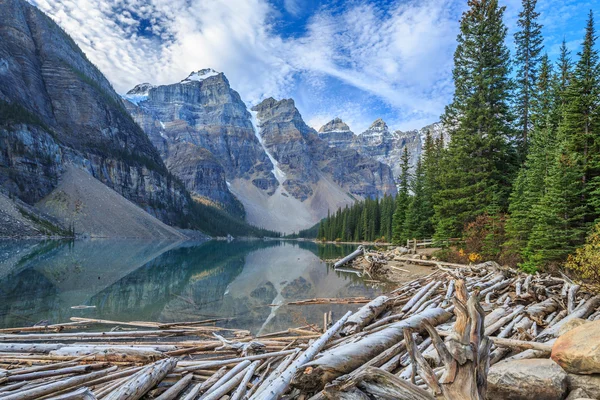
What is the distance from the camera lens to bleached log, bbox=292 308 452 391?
427 cm

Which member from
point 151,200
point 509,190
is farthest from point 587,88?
point 151,200

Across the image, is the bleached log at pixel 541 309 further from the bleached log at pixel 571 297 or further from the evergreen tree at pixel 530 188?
the evergreen tree at pixel 530 188

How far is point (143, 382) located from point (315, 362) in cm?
254

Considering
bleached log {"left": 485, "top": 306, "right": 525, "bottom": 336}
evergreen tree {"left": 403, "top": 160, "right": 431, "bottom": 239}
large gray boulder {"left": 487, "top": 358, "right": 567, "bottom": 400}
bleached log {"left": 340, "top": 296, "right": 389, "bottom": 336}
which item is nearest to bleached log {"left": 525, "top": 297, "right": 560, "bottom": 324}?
bleached log {"left": 485, "top": 306, "right": 525, "bottom": 336}

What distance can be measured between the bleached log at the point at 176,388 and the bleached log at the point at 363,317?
12.0 feet

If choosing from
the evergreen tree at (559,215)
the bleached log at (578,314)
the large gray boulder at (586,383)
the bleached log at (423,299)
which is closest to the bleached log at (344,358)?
the large gray boulder at (586,383)

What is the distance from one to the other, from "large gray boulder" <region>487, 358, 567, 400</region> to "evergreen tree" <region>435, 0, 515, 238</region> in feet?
75.8

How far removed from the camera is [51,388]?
14.9 feet

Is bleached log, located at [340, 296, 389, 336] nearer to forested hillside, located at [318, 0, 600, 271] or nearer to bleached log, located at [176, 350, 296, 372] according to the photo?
bleached log, located at [176, 350, 296, 372]

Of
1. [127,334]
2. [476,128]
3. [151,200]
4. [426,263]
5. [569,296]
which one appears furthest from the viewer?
[151,200]

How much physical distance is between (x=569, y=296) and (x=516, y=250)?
417 inches

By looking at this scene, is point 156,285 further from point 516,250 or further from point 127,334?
point 516,250

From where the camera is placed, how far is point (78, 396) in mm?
4078

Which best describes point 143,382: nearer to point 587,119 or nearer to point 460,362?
point 460,362
